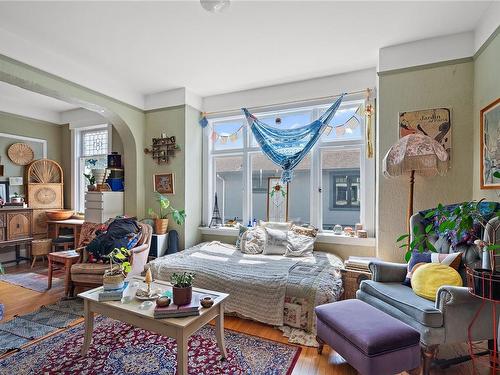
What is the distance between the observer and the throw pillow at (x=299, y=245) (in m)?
3.36

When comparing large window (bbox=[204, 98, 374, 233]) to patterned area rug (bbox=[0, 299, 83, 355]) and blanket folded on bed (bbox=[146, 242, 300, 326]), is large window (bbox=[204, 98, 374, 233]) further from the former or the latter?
patterned area rug (bbox=[0, 299, 83, 355])

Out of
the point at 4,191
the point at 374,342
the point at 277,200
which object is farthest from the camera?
the point at 4,191

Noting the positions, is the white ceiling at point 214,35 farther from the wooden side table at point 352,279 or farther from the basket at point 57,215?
the basket at point 57,215

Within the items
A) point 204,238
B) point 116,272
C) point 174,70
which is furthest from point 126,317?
point 174,70

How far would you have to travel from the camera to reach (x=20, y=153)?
15.9ft

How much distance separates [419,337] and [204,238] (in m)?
3.24

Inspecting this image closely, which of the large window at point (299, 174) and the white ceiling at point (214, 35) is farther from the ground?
the white ceiling at point (214, 35)

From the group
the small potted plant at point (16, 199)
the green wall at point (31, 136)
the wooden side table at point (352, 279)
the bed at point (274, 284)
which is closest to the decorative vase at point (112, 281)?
the bed at point (274, 284)

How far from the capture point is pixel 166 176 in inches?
163

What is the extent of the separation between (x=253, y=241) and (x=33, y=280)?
124 inches

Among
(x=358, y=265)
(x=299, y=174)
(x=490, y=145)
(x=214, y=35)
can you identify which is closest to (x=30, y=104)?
(x=214, y=35)

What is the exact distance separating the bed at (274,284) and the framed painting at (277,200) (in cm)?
90

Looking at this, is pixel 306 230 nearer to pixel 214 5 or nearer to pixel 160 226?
pixel 160 226

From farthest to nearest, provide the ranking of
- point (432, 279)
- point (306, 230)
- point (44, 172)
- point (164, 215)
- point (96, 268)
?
point (44, 172)
point (164, 215)
point (306, 230)
point (96, 268)
point (432, 279)
